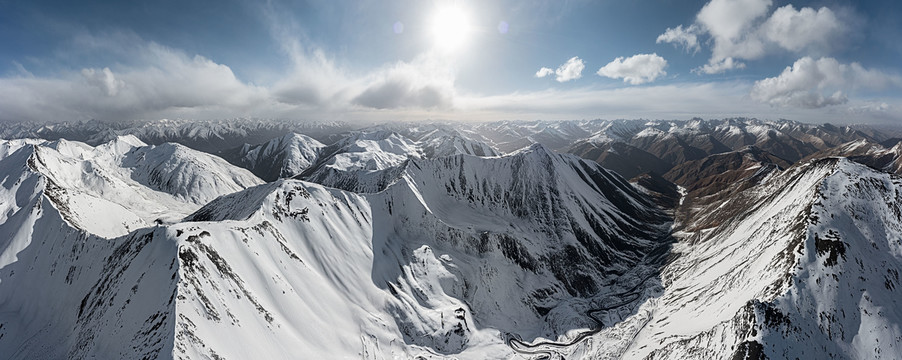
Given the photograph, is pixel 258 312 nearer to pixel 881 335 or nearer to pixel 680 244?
pixel 881 335

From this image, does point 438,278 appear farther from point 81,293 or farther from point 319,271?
point 81,293

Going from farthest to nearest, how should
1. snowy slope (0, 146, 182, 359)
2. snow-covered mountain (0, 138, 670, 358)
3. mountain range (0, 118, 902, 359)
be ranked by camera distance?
1. mountain range (0, 118, 902, 359)
2. snow-covered mountain (0, 138, 670, 358)
3. snowy slope (0, 146, 182, 359)

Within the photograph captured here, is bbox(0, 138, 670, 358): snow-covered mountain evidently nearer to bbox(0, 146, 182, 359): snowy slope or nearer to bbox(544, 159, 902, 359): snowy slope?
bbox(0, 146, 182, 359): snowy slope

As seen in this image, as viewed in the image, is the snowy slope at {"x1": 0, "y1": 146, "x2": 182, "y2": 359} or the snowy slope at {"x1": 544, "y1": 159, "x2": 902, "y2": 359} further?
the snowy slope at {"x1": 544, "y1": 159, "x2": 902, "y2": 359}

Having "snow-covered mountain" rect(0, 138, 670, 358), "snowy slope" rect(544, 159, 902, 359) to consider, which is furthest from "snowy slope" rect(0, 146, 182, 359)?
"snowy slope" rect(544, 159, 902, 359)

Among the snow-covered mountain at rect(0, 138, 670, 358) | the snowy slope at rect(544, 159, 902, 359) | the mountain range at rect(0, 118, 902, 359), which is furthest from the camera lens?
the snowy slope at rect(544, 159, 902, 359)

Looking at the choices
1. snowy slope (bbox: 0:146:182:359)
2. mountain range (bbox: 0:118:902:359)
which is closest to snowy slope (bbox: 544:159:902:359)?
mountain range (bbox: 0:118:902:359)

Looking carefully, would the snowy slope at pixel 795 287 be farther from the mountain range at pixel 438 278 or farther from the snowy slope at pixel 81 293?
the snowy slope at pixel 81 293

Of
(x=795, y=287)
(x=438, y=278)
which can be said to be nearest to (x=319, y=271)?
(x=438, y=278)

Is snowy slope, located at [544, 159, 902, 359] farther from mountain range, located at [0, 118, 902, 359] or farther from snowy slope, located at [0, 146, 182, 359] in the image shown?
snowy slope, located at [0, 146, 182, 359]

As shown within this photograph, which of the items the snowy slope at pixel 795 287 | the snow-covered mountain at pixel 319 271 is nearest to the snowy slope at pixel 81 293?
the snow-covered mountain at pixel 319 271

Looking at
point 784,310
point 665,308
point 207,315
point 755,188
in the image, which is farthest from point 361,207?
point 755,188
